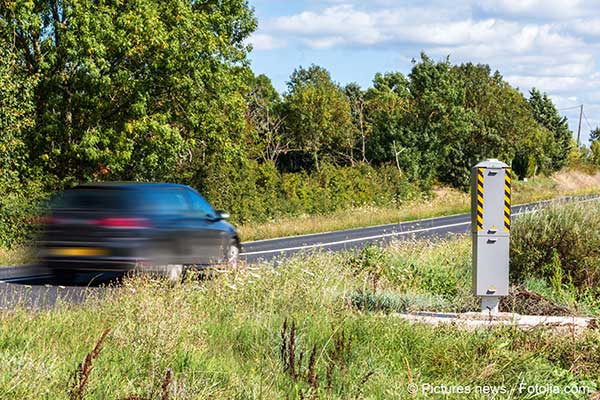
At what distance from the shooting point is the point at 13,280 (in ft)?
48.7

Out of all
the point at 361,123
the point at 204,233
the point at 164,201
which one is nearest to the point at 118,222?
the point at 164,201

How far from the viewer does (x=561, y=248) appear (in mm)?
13000

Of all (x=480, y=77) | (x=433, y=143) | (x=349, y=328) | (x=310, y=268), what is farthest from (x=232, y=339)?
(x=480, y=77)

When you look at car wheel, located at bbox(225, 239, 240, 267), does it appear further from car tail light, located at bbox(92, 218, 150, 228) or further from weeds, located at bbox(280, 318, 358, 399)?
weeds, located at bbox(280, 318, 358, 399)

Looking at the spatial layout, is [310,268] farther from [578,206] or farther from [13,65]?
[13,65]

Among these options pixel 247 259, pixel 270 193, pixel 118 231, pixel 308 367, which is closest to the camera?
pixel 308 367

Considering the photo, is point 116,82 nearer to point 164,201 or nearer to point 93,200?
point 164,201

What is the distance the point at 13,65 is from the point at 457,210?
2510cm

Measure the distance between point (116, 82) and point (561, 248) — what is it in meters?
16.3

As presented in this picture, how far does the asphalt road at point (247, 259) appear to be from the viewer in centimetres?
1064

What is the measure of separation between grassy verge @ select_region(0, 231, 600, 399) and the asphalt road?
1.28 meters

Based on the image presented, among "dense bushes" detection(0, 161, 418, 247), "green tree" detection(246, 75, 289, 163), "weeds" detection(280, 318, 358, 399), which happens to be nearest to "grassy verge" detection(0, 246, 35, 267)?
"dense bushes" detection(0, 161, 418, 247)

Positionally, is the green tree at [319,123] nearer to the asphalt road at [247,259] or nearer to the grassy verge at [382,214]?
the grassy verge at [382,214]

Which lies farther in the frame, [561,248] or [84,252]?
[561,248]
